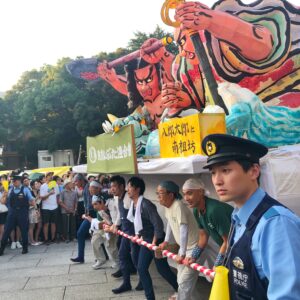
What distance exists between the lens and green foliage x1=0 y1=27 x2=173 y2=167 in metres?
27.1

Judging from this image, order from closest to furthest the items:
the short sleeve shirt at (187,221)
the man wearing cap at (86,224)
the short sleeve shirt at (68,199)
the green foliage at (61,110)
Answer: the short sleeve shirt at (187,221), the man wearing cap at (86,224), the short sleeve shirt at (68,199), the green foliage at (61,110)

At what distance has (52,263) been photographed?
838cm

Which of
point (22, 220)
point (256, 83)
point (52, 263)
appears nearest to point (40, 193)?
point (22, 220)

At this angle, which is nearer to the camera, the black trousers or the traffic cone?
the traffic cone

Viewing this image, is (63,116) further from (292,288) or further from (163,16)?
(292,288)

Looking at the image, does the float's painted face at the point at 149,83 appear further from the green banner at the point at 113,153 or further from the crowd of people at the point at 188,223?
the crowd of people at the point at 188,223

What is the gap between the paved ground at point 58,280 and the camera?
614cm

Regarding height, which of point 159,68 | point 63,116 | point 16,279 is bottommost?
point 16,279

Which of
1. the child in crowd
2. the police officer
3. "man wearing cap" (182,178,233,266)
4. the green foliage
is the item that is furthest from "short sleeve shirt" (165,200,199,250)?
the green foliage

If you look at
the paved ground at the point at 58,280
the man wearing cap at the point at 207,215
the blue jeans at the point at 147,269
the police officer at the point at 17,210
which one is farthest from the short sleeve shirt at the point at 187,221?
the police officer at the point at 17,210

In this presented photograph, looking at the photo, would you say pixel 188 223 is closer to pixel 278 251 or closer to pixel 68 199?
pixel 278 251

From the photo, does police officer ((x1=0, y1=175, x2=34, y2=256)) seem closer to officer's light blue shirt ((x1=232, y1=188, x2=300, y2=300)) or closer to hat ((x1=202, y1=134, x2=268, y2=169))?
hat ((x1=202, y1=134, x2=268, y2=169))

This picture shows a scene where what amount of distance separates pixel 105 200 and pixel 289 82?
13.3 ft

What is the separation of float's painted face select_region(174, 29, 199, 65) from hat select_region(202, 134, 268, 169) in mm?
5963
